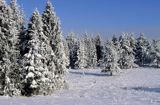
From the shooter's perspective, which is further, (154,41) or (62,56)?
(154,41)

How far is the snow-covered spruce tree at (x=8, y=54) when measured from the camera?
45.3 metres

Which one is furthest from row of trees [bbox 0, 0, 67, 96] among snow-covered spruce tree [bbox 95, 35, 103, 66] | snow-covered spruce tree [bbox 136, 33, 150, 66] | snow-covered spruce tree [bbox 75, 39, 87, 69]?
snow-covered spruce tree [bbox 95, 35, 103, 66]

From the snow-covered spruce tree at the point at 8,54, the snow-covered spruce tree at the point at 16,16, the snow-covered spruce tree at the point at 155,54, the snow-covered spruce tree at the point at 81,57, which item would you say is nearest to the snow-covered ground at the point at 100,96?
the snow-covered spruce tree at the point at 8,54

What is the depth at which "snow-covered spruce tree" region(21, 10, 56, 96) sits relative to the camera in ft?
155

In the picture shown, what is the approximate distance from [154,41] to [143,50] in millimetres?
8629

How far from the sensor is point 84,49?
424 ft

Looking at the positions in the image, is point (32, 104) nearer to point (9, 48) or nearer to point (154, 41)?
point (9, 48)

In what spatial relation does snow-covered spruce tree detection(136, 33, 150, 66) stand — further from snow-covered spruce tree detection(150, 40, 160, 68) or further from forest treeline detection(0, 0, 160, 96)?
forest treeline detection(0, 0, 160, 96)

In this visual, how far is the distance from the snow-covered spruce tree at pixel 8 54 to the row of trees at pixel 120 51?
217ft

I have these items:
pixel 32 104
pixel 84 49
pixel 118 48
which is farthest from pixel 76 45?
pixel 32 104

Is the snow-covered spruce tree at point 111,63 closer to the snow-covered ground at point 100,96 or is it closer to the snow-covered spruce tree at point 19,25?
the snow-covered ground at point 100,96

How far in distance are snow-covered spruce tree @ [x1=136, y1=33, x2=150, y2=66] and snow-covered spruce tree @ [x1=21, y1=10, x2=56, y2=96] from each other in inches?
3558

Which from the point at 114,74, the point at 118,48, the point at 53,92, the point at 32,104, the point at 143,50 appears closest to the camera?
the point at 32,104

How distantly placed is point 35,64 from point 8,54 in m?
3.93
